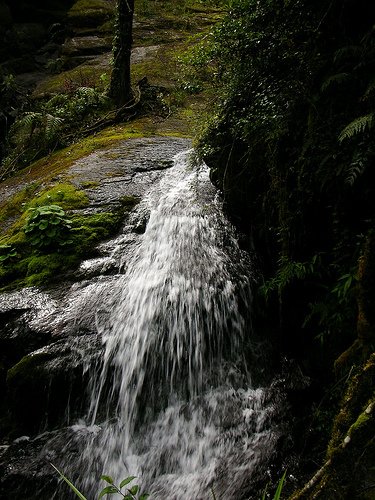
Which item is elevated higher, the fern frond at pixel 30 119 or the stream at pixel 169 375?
the fern frond at pixel 30 119

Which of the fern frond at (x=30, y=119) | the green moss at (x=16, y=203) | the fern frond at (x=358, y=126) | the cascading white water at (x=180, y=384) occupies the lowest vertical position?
the cascading white water at (x=180, y=384)

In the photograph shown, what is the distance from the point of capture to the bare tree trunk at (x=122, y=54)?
8.77 metres

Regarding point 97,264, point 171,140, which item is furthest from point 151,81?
point 97,264

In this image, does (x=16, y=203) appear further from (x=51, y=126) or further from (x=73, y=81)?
(x=73, y=81)

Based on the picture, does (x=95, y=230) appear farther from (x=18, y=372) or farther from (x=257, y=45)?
(x=257, y=45)

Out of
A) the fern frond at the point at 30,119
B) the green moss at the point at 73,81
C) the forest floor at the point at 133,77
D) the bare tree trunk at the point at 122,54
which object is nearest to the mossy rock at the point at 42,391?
the forest floor at the point at 133,77

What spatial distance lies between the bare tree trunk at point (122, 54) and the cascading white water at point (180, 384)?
6.38m

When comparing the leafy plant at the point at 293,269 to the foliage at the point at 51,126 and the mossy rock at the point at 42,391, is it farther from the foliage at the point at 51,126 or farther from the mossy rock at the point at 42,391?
A: the foliage at the point at 51,126

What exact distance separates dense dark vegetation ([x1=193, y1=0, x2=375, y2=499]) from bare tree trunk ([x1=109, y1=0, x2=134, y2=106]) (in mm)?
5233

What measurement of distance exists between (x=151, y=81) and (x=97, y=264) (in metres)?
8.68

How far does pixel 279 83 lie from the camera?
3719 millimetres

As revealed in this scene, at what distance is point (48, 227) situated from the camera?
15.4ft

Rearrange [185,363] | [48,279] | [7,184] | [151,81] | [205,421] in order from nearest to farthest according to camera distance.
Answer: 1. [205,421]
2. [185,363]
3. [48,279]
4. [7,184]
5. [151,81]

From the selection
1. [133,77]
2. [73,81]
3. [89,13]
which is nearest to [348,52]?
[133,77]
